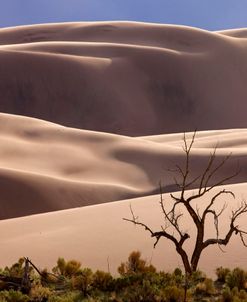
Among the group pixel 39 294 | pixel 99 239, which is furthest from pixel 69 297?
pixel 99 239

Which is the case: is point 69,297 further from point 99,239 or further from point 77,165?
point 77,165

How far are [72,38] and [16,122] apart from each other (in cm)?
5809

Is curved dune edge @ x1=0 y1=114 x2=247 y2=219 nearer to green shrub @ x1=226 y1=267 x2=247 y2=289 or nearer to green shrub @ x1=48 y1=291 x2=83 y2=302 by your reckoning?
green shrub @ x1=48 y1=291 x2=83 y2=302

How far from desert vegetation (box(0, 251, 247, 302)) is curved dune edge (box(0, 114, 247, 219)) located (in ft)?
43.4

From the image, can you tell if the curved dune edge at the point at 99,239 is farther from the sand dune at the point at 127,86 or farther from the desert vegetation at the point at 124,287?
the sand dune at the point at 127,86

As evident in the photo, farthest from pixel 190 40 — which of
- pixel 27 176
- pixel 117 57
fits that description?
pixel 27 176

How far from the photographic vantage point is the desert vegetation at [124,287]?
820cm

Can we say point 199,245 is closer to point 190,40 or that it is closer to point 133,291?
point 133,291

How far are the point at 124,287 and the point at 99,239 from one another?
18.3 feet

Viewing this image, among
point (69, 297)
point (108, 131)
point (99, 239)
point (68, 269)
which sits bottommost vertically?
point (69, 297)

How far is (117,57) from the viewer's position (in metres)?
73.4

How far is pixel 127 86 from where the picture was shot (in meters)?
68.0

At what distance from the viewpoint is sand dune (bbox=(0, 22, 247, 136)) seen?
63375 mm

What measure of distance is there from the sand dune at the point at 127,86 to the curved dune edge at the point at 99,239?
4360cm
